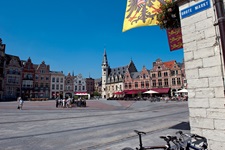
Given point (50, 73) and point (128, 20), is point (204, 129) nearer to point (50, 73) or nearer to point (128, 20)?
point (128, 20)

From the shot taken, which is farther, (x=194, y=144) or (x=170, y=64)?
(x=170, y=64)

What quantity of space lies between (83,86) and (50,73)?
18.3m

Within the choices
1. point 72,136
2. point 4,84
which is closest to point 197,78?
point 72,136

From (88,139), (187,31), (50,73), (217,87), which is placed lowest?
(88,139)

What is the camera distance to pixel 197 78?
13.5 feet

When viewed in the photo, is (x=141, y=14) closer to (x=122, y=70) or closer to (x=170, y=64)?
(x=170, y=64)

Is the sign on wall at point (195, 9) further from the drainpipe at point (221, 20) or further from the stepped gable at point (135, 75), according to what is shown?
the stepped gable at point (135, 75)

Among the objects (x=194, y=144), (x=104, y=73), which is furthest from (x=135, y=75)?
(x=194, y=144)

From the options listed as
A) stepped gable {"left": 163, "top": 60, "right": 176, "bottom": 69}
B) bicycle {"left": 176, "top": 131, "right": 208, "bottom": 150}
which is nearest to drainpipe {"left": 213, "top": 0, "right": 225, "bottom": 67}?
bicycle {"left": 176, "top": 131, "right": 208, "bottom": 150}

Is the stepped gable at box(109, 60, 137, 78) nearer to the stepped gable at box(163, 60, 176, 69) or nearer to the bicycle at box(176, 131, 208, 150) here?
the stepped gable at box(163, 60, 176, 69)

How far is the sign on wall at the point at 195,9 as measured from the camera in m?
3.98

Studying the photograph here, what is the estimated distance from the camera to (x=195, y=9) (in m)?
4.25

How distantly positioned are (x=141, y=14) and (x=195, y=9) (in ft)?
6.10

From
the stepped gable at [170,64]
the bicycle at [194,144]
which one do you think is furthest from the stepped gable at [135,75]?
the bicycle at [194,144]
